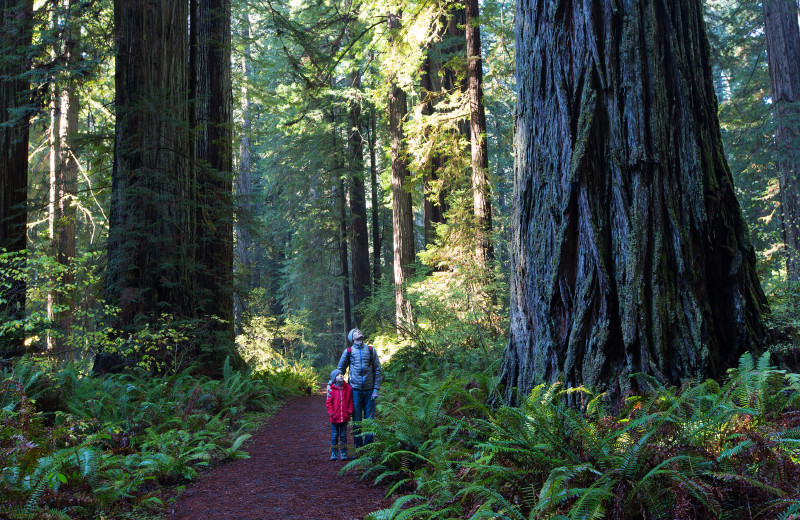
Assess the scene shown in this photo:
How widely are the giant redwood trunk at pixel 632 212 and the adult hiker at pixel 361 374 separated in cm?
246

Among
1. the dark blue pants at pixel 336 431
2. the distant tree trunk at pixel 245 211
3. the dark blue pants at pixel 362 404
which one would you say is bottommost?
the dark blue pants at pixel 336 431

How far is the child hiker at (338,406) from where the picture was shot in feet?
20.5

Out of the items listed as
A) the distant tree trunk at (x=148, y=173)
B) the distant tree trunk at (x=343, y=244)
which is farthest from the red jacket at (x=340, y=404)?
the distant tree trunk at (x=343, y=244)

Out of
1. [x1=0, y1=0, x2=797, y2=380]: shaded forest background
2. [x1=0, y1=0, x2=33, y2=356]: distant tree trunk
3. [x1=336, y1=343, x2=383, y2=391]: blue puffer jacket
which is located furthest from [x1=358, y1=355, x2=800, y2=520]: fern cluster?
[x1=0, y1=0, x2=33, y2=356]: distant tree trunk

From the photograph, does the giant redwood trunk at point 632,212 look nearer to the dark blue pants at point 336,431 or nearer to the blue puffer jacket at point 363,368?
the blue puffer jacket at point 363,368

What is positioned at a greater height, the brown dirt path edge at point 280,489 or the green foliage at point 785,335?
the green foliage at point 785,335

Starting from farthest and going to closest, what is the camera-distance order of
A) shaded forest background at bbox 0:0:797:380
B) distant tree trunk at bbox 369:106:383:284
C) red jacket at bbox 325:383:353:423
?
distant tree trunk at bbox 369:106:383:284, shaded forest background at bbox 0:0:797:380, red jacket at bbox 325:383:353:423

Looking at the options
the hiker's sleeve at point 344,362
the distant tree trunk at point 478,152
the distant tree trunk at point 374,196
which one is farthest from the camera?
the distant tree trunk at point 374,196

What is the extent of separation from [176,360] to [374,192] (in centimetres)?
1602

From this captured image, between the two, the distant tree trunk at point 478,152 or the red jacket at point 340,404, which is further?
the distant tree trunk at point 478,152

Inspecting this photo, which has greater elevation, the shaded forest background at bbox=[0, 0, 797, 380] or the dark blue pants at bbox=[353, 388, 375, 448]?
the shaded forest background at bbox=[0, 0, 797, 380]

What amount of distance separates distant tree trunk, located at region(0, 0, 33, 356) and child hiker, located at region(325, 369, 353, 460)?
5168 mm

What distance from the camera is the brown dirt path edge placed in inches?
172

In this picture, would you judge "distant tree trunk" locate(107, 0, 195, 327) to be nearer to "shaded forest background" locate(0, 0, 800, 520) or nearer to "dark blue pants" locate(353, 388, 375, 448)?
"shaded forest background" locate(0, 0, 800, 520)
